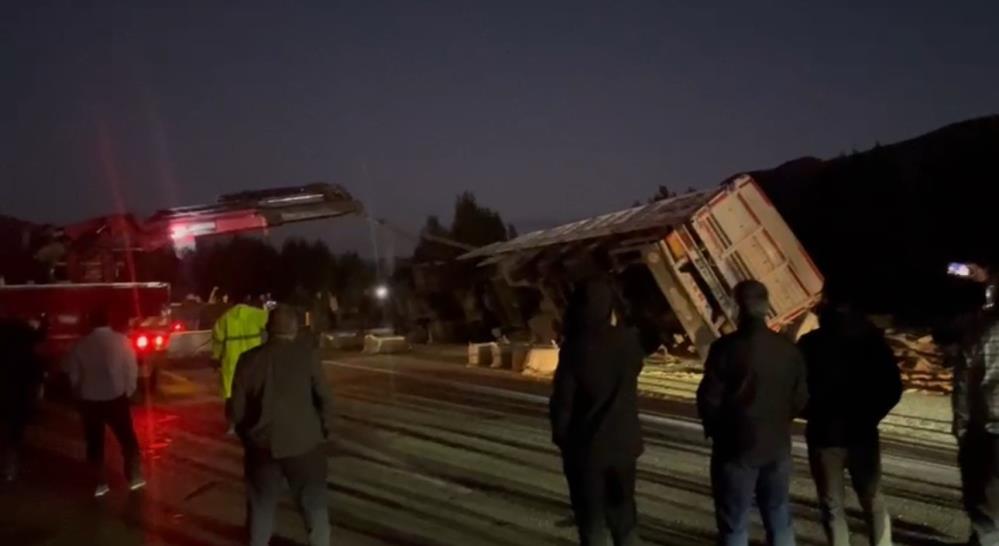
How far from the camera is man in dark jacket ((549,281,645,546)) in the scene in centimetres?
589

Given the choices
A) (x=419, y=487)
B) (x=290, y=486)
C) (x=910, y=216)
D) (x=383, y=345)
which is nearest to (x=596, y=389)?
(x=290, y=486)

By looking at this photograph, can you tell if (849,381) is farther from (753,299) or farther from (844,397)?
(753,299)

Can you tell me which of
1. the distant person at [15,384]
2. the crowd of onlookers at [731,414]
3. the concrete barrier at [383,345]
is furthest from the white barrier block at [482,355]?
the crowd of onlookers at [731,414]

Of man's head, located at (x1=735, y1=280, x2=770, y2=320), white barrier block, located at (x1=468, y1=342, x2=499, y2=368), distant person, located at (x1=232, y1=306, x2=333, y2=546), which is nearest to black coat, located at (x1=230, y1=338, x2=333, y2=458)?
distant person, located at (x1=232, y1=306, x2=333, y2=546)

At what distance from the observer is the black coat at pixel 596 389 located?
5883mm

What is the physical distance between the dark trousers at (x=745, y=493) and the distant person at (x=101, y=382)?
547 cm

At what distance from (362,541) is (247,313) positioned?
9.18ft

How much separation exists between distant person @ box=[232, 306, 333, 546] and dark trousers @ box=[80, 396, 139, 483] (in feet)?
11.1

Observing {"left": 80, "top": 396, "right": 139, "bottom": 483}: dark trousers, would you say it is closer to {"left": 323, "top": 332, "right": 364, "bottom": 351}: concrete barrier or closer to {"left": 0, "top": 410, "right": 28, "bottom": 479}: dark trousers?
{"left": 0, "top": 410, "right": 28, "bottom": 479}: dark trousers

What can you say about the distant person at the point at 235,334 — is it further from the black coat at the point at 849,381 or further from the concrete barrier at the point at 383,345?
the concrete barrier at the point at 383,345

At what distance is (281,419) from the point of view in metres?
6.57

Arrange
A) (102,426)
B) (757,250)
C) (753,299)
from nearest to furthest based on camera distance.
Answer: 1. (753,299)
2. (102,426)
3. (757,250)

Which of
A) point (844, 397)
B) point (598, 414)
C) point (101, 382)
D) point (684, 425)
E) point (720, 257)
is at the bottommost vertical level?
point (684, 425)

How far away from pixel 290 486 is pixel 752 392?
2.69 m
